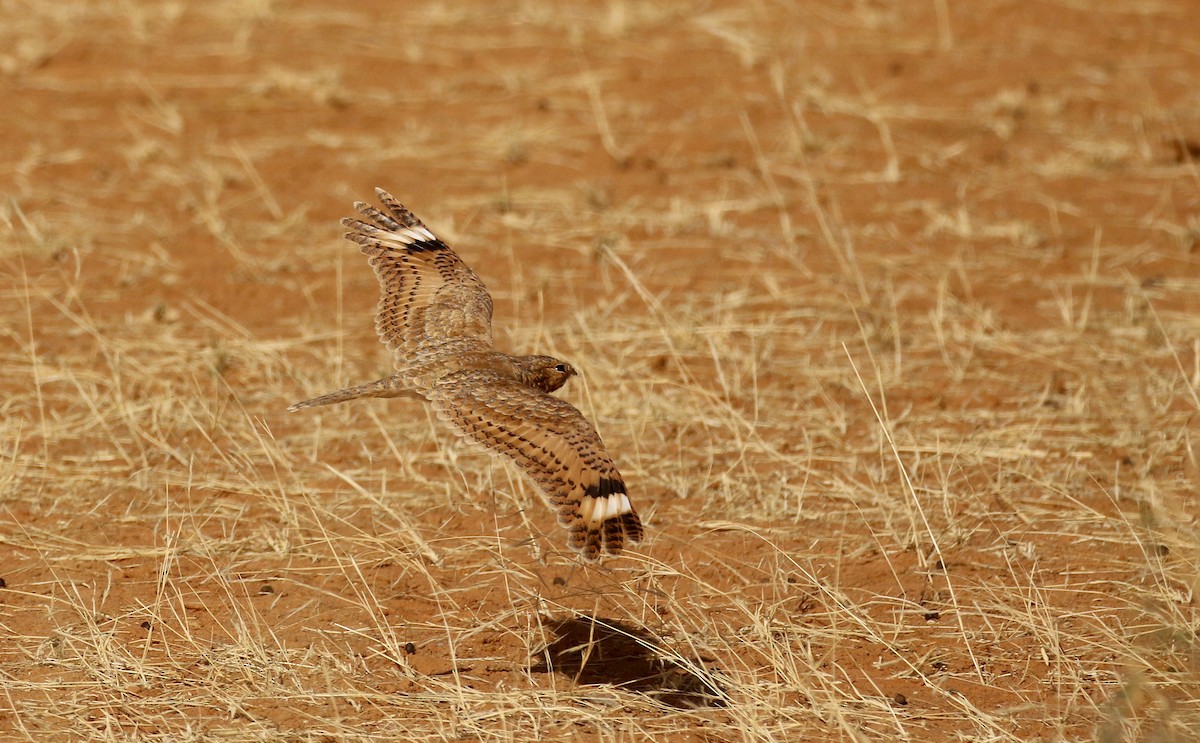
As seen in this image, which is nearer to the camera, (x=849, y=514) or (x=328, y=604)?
(x=328, y=604)

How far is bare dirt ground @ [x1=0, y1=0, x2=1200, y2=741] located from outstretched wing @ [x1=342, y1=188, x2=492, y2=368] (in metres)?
0.70

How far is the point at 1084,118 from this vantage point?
11641 millimetres

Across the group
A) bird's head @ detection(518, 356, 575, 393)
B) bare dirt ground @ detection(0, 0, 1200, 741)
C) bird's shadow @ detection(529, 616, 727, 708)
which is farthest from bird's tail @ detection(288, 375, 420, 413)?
bird's shadow @ detection(529, 616, 727, 708)

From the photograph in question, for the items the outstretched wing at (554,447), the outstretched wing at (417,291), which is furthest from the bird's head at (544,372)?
the outstretched wing at (554,447)

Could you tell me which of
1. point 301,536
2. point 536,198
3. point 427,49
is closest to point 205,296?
point 536,198

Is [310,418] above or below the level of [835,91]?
below

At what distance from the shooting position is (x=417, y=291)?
596 cm

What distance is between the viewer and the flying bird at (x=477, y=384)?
4.56 m

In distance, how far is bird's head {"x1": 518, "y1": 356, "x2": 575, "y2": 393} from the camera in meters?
5.54

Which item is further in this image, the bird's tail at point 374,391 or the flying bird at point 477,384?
the bird's tail at point 374,391

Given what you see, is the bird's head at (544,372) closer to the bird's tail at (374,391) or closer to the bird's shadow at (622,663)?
the bird's tail at (374,391)

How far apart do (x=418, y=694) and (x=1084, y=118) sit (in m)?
8.70

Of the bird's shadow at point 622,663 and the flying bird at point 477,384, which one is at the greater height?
the flying bird at point 477,384

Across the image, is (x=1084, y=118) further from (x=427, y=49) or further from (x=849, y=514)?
(x=849, y=514)
